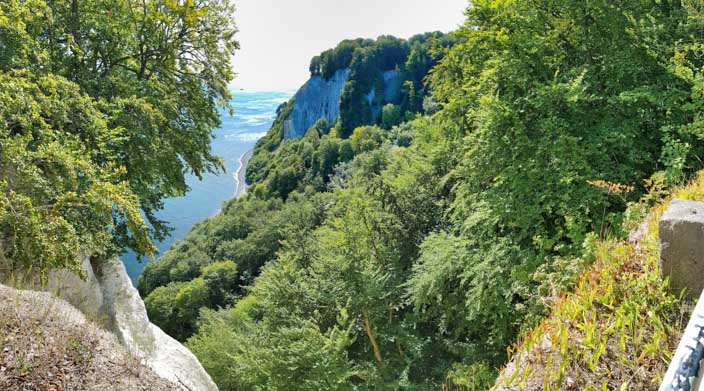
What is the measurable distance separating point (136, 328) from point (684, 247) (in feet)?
32.2

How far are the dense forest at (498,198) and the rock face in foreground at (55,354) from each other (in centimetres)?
533

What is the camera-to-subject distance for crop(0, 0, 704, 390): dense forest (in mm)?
6488

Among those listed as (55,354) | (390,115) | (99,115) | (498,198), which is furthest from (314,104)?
(55,354)

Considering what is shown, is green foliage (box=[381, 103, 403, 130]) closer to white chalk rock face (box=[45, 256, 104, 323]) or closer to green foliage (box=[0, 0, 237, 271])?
green foliage (box=[0, 0, 237, 271])

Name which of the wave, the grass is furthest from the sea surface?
the grass

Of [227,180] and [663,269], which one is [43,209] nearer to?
[663,269]

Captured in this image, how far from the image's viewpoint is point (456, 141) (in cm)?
1173

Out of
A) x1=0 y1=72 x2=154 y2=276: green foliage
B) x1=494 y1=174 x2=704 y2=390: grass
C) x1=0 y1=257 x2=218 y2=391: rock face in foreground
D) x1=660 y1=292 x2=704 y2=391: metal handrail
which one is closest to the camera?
x1=660 y1=292 x2=704 y2=391: metal handrail

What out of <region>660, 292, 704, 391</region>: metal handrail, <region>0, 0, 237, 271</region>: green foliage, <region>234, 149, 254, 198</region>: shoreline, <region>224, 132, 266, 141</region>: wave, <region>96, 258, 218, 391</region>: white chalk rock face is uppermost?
<region>0, 0, 237, 271</region>: green foliage

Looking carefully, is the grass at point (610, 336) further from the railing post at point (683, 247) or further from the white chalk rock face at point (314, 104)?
the white chalk rock face at point (314, 104)

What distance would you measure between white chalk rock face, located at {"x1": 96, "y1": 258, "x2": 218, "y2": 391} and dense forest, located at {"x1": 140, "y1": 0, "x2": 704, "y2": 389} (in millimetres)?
2528

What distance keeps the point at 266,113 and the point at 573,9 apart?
117 metres

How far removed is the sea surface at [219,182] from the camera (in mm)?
58594

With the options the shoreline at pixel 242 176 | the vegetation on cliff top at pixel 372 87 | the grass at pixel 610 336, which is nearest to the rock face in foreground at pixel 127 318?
the grass at pixel 610 336
